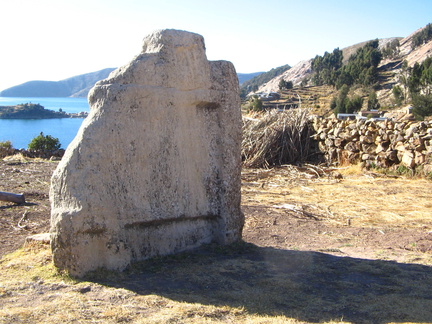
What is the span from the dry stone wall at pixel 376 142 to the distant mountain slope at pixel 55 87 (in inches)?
4256

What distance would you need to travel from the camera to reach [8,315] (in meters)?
3.21

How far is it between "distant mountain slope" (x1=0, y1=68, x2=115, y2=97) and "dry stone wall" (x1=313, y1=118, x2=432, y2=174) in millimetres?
108105

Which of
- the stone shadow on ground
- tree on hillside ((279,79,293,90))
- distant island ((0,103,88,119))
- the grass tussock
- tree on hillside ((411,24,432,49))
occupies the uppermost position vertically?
tree on hillside ((411,24,432,49))

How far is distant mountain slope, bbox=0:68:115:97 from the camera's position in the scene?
117500 millimetres

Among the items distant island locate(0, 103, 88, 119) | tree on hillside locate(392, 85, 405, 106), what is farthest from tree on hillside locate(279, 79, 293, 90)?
distant island locate(0, 103, 88, 119)

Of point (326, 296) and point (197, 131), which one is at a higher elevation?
point (197, 131)

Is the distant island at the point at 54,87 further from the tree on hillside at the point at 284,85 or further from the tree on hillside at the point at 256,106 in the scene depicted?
the tree on hillside at the point at 256,106

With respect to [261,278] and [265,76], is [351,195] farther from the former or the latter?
[265,76]

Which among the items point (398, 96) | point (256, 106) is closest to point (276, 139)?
point (256, 106)

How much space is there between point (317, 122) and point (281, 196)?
18.5 feet

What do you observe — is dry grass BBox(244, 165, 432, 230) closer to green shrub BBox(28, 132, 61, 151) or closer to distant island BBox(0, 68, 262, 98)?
green shrub BBox(28, 132, 61, 151)

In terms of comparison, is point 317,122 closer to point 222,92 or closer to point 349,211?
point 349,211

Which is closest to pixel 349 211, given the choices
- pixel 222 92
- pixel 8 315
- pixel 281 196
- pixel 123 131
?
pixel 281 196

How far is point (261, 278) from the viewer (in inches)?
168
